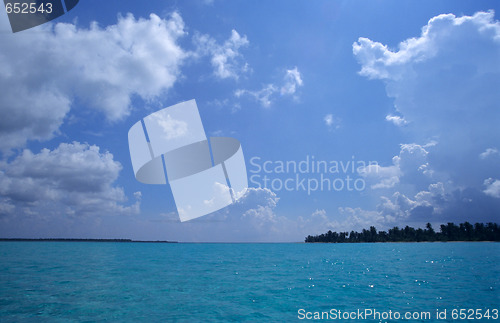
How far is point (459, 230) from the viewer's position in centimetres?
17700

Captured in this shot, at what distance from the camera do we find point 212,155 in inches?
987

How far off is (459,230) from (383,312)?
209451 millimetres

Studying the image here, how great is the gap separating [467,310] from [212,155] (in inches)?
808

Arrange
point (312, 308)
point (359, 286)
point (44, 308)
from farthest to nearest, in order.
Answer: point (359, 286), point (312, 308), point (44, 308)

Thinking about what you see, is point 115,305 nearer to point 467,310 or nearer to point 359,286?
point 359,286

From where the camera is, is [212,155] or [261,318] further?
[212,155]

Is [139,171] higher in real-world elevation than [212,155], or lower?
lower

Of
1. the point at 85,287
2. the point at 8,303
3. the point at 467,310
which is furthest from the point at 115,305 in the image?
the point at 467,310

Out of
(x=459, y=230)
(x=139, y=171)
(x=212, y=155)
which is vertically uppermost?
(x=212, y=155)

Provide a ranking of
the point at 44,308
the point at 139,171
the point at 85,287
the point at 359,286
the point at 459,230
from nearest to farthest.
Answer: the point at 44,308, the point at 85,287, the point at 359,286, the point at 139,171, the point at 459,230

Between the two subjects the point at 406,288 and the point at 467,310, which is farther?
the point at 406,288

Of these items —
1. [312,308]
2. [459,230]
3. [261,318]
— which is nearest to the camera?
[261,318]

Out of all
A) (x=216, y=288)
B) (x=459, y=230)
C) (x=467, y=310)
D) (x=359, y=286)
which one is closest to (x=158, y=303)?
(x=216, y=288)

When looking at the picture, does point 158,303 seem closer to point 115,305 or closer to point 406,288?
point 115,305
